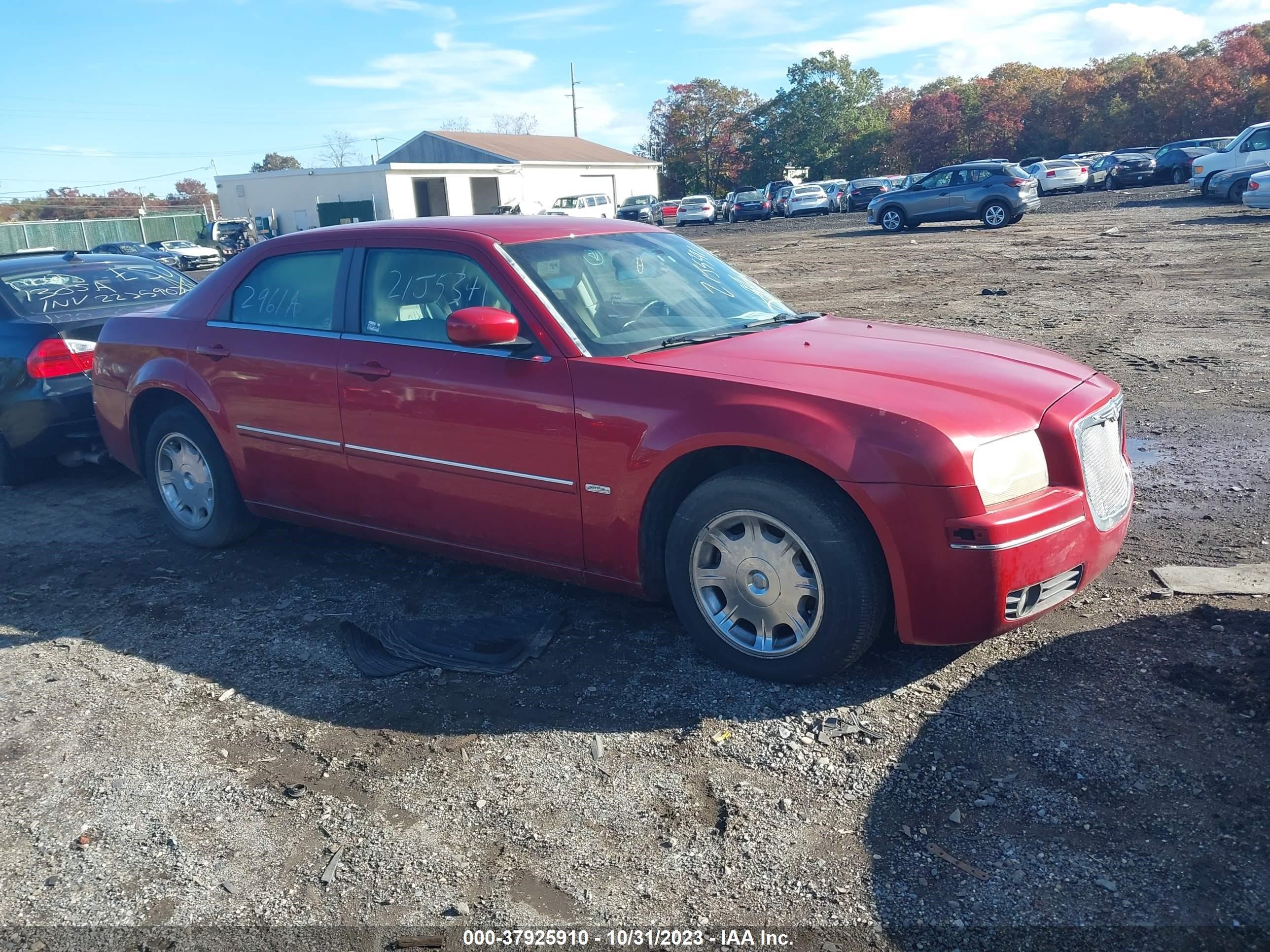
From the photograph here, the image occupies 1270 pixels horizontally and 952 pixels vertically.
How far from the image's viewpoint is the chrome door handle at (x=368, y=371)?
4445 mm

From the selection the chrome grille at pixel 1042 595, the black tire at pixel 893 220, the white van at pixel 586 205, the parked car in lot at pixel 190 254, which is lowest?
the chrome grille at pixel 1042 595

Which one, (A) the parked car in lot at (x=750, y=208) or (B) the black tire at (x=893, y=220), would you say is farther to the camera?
(A) the parked car in lot at (x=750, y=208)

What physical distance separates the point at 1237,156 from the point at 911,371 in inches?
1089

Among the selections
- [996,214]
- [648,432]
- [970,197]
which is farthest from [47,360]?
[970,197]

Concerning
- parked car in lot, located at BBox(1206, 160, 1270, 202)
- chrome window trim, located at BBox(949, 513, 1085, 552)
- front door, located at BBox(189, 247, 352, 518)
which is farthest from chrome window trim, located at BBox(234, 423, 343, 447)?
parked car in lot, located at BBox(1206, 160, 1270, 202)

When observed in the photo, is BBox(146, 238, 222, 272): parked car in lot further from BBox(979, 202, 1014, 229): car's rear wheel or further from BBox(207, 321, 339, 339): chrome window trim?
BBox(207, 321, 339, 339): chrome window trim

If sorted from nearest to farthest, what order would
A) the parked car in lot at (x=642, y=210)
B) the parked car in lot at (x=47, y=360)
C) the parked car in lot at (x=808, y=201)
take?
the parked car in lot at (x=47, y=360) < the parked car in lot at (x=808, y=201) < the parked car in lot at (x=642, y=210)

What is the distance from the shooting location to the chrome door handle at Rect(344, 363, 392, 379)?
14.6ft

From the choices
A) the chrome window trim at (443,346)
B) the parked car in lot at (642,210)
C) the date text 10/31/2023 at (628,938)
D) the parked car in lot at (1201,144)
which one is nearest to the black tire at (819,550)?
the chrome window trim at (443,346)

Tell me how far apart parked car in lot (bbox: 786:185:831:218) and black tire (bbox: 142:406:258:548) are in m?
41.0

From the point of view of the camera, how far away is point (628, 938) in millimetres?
2525

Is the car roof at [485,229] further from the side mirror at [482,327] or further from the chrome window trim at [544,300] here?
the side mirror at [482,327]

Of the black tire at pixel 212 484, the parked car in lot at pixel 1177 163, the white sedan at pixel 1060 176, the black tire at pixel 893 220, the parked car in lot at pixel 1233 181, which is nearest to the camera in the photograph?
the black tire at pixel 212 484

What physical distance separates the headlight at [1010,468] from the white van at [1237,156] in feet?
85.6
